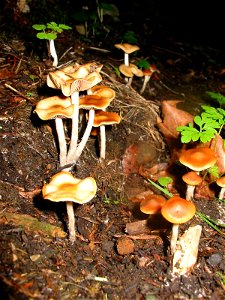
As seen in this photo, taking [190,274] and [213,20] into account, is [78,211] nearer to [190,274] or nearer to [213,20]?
[190,274]

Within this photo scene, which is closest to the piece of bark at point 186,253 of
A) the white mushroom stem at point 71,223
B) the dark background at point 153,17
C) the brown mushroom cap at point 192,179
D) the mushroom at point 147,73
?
the brown mushroom cap at point 192,179

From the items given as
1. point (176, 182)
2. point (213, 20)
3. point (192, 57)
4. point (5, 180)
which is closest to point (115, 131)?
point (176, 182)

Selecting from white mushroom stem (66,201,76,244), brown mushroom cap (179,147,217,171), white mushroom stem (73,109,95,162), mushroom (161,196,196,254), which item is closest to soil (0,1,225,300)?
white mushroom stem (66,201,76,244)

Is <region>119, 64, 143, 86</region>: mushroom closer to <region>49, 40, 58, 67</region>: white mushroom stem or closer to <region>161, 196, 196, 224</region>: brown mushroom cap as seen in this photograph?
<region>49, 40, 58, 67</region>: white mushroom stem

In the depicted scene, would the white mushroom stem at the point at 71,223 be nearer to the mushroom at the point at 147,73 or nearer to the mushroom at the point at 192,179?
the mushroom at the point at 192,179

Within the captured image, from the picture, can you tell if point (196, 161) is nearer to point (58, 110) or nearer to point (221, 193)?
point (221, 193)

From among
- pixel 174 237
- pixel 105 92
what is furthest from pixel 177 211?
pixel 105 92
